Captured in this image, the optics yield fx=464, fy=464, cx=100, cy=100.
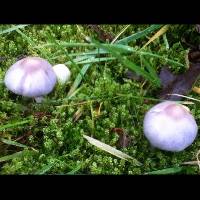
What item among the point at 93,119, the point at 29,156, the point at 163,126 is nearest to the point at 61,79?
the point at 93,119

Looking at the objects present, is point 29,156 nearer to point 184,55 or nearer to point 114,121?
point 114,121

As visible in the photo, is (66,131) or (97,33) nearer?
(66,131)

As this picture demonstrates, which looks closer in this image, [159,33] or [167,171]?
[167,171]

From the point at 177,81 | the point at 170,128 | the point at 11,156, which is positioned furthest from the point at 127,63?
the point at 11,156

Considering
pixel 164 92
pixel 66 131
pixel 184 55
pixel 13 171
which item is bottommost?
pixel 13 171

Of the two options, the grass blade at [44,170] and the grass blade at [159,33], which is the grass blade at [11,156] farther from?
the grass blade at [159,33]

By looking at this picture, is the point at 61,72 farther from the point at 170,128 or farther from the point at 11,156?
the point at 170,128

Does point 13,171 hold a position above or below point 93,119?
below

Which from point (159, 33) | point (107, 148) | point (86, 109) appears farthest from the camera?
point (159, 33)
